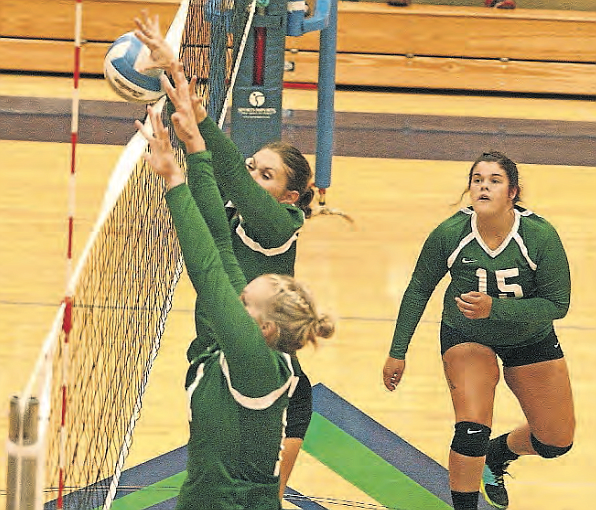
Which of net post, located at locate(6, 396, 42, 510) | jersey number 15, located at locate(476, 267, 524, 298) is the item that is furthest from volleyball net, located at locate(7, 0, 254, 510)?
jersey number 15, located at locate(476, 267, 524, 298)

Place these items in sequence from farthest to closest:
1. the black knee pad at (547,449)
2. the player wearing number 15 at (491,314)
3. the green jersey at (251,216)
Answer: the black knee pad at (547,449)
the player wearing number 15 at (491,314)
the green jersey at (251,216)

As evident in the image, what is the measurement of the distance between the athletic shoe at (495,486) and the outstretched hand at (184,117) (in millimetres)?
2545

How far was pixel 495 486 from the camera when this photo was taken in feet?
16.9

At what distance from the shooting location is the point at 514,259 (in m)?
4.62

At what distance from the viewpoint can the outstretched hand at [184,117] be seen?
322 cm

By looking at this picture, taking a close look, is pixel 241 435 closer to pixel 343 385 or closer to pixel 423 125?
pixel 343 385

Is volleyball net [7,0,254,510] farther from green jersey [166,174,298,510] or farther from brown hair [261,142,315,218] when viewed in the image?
brown hair [261,142,315,218]

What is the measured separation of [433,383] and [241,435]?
11.4 ft

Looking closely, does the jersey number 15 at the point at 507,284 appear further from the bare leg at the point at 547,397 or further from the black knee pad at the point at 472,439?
the black knee pad at the point at 472,439

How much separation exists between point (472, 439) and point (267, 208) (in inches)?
52.5

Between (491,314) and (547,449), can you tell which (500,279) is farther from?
(547,449)

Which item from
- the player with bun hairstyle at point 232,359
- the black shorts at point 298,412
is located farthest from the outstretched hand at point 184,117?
the black shorts at point 298,412

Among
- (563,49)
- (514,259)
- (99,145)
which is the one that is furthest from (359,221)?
(563,49)

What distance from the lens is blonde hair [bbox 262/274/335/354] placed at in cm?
306
